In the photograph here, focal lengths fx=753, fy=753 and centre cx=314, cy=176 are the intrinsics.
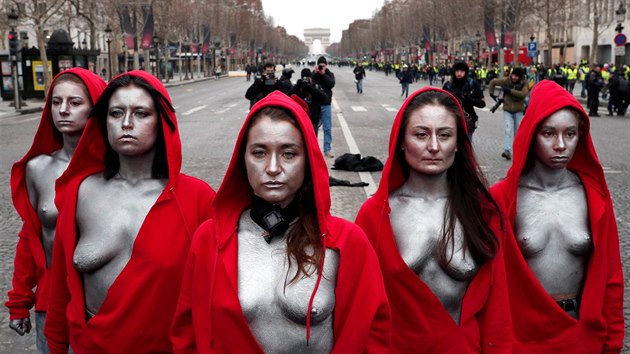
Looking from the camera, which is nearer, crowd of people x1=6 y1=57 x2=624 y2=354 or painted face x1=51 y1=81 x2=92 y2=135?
crowd of people x1=6 y1=57 x2=624 y2=354

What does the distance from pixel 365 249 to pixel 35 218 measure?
1642mm

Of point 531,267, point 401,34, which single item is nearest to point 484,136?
point 531,267

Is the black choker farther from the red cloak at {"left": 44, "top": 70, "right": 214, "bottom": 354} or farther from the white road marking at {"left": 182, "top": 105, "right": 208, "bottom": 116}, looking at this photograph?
the white road marking at {"left": 182, "top": 105, "right": 208, "bottom": 116}

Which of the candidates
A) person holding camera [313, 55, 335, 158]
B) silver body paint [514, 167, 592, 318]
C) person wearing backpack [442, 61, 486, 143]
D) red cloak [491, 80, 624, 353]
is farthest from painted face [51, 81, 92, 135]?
person holding camera [313, 55, 335, 158]

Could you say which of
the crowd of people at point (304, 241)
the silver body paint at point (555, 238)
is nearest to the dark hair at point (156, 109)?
the crowd of people at point (304, 241)

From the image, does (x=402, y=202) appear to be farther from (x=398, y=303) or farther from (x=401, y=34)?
(x=401, y=34)

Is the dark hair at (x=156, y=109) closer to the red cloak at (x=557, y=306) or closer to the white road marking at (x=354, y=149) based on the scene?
the red cloak at (x=557, y=306)

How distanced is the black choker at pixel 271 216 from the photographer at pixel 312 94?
10.5 metres

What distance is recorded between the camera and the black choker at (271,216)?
2.29m

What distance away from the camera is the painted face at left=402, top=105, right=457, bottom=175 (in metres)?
2.78

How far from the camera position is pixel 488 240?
2732 mm

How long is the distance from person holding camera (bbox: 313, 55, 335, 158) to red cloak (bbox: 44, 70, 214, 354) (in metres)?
10.5

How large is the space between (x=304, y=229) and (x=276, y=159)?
231 millimetres

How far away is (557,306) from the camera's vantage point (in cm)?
291
